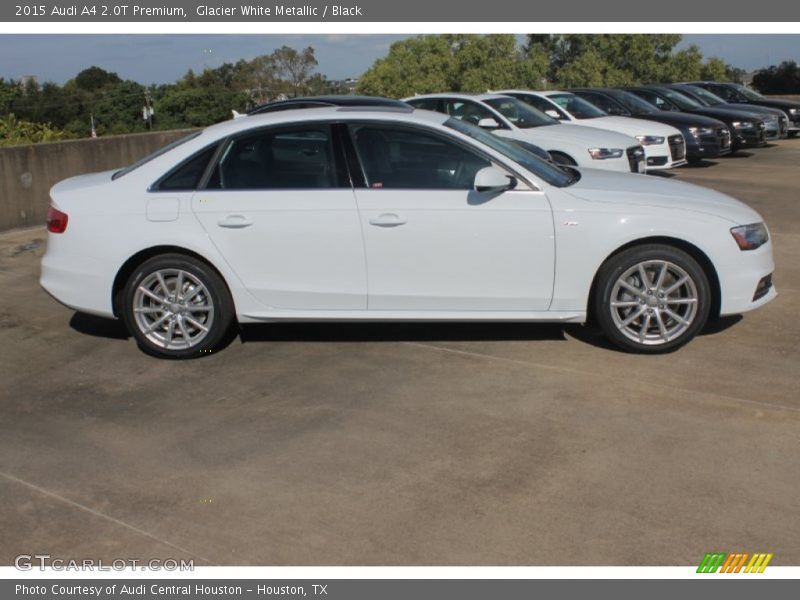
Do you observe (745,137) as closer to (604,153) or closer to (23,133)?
(604,153)

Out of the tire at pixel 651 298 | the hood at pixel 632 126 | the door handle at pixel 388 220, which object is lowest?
the tire at pixel 651 298

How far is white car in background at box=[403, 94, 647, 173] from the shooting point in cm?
1255

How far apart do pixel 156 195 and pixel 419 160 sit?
1762mm

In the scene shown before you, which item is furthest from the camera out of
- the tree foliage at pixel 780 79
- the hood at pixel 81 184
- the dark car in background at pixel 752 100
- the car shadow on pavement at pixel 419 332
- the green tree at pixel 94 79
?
the green tree at pixel 94 79

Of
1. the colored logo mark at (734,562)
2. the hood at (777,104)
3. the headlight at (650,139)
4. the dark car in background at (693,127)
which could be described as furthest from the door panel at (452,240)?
the hood at (777,104)

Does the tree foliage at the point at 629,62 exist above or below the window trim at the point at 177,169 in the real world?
above

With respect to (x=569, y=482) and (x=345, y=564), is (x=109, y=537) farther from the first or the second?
(x=569, y=482)

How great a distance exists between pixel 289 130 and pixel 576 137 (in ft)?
24.0

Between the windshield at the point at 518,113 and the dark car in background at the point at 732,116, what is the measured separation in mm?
6623

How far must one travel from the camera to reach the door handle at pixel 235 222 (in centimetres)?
612

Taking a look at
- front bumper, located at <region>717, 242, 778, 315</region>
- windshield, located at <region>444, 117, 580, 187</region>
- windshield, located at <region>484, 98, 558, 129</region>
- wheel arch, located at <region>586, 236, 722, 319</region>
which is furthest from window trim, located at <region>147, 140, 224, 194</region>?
windshield, located at <region>484, 98, 558, 129</region>

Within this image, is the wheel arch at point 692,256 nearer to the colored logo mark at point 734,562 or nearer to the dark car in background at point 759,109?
the colored logo mark at point 734,562

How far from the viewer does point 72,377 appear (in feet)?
20.1

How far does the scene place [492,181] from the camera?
5.88m
